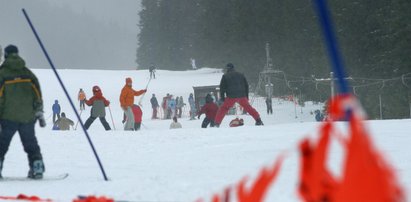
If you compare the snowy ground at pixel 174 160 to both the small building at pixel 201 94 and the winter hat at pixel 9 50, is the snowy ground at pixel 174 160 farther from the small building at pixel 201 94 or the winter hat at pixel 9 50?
the small building at pixel 201 94

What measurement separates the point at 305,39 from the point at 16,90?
4110cm

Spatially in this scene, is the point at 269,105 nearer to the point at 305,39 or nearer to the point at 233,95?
the point at 305,39

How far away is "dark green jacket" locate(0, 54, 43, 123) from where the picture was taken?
6945 millimetres

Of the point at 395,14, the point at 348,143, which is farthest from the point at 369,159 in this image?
the point at 395,14

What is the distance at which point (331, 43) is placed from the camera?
1.68 metres

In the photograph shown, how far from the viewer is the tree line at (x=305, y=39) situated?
31.9 metres

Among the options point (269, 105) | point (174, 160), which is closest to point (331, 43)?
point (174, 160)

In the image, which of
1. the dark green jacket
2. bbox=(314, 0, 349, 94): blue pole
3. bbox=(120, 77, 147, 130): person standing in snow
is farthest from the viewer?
bbox=(120, 77, 147, 130): person standing in snow

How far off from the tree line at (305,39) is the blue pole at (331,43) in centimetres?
2700

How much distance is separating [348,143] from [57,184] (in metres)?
5.36

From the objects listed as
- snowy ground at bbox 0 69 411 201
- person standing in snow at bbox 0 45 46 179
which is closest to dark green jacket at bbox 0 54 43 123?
person standing in snow at bbox 0 45 46 179

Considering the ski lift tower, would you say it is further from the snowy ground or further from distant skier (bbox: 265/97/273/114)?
the snowy ground

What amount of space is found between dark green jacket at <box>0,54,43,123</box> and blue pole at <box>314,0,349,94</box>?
565 centimetres

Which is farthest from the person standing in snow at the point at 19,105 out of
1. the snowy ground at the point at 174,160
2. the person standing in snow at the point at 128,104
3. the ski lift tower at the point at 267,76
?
the ski lift tower at the point at 267,76
